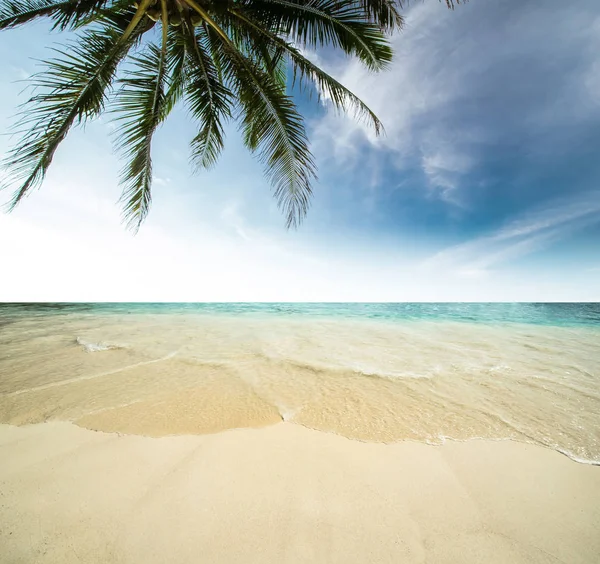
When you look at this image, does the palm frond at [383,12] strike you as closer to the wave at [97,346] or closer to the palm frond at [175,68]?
the palm frond at [175,68]

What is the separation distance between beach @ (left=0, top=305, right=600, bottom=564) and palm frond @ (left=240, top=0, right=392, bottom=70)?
565cm

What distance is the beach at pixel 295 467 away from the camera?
1.34 m

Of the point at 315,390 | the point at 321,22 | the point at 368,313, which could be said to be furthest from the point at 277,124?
the point at 368,313

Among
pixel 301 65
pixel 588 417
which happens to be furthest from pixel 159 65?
pixel 588 417

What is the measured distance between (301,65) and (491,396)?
246 inches

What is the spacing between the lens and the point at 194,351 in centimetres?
555

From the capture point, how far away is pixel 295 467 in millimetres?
1896

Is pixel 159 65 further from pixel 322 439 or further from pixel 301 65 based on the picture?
pixel 322 439

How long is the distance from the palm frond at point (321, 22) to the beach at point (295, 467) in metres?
5.65

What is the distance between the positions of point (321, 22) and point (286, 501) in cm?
638

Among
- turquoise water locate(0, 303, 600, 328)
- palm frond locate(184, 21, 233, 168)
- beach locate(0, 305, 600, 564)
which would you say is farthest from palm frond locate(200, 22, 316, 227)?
turquoise water locate(0, 303, 600, 328)

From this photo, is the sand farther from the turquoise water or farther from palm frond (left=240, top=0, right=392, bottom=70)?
the turquoise water

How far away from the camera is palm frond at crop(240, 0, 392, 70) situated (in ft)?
14.3

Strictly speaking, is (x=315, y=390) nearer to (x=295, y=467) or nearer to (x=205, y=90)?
(x=295, y=467)
